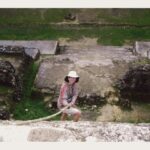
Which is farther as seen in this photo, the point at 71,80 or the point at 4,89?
the point at 4,89

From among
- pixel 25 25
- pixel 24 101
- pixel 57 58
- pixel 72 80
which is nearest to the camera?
pixel 72 80

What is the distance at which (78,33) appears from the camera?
1055 centimetres

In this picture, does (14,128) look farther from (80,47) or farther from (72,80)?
(80,47)

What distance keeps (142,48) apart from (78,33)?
177cm

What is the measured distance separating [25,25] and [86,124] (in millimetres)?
6791

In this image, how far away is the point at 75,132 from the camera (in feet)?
13.9

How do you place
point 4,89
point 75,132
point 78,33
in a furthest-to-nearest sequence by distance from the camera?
1. point 78,33
2. point 4,89
3. point 75,132

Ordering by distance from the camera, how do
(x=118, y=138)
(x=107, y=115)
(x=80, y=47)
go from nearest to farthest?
1. (x=118, y=138)
2. (x=107, y=115)
3. (x=80, y=47)

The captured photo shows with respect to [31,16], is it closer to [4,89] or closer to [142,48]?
[142,48]

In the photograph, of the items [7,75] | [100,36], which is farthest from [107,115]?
[100,36]

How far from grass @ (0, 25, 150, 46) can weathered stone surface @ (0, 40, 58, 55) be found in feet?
1.60

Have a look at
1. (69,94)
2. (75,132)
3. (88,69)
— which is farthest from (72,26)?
(75,132)

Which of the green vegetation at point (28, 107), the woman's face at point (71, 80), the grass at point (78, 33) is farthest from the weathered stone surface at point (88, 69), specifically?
the woman's face at point (71, 80)

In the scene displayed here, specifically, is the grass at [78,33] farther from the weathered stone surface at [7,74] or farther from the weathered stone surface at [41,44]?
the weathered stone surface at [7,74]
